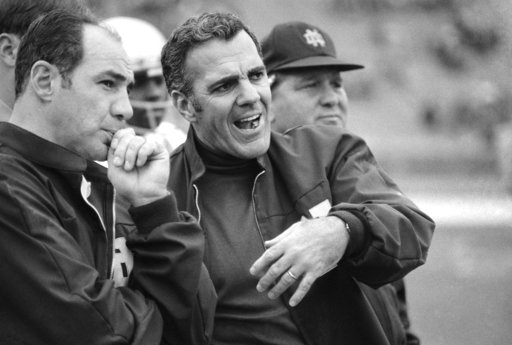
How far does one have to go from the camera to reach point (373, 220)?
2.69 meters

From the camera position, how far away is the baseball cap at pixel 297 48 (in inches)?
165

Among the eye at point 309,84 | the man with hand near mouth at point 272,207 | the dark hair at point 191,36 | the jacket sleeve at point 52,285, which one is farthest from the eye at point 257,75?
the eye at point 309,84

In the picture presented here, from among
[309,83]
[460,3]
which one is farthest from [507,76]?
[309,83]

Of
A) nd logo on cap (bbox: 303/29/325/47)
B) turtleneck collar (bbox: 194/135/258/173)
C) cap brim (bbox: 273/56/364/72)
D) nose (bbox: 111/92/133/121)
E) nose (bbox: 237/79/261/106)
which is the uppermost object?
nose (bbox: 111/92/133/121)

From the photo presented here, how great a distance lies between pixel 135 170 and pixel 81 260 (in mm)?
316

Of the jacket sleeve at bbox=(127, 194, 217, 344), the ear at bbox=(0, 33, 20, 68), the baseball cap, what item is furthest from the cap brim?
the jacket sleeve at bbox=(127, 194, 217, 344)

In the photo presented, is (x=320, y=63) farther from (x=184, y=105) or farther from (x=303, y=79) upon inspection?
(x=184, y=105)

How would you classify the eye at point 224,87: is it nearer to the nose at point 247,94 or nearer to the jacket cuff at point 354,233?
the nose at point 247,94

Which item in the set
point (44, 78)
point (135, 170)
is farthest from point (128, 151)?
point (44, 78)

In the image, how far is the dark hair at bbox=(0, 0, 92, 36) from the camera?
294 centimetres

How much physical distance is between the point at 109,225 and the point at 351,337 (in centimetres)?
87

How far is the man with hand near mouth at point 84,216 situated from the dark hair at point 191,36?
0.61 m

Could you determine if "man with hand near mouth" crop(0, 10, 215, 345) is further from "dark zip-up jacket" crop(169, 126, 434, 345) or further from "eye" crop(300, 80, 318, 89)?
"eye" crop(300, 80, 318, 89)

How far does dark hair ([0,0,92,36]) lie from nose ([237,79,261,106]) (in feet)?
1.94
